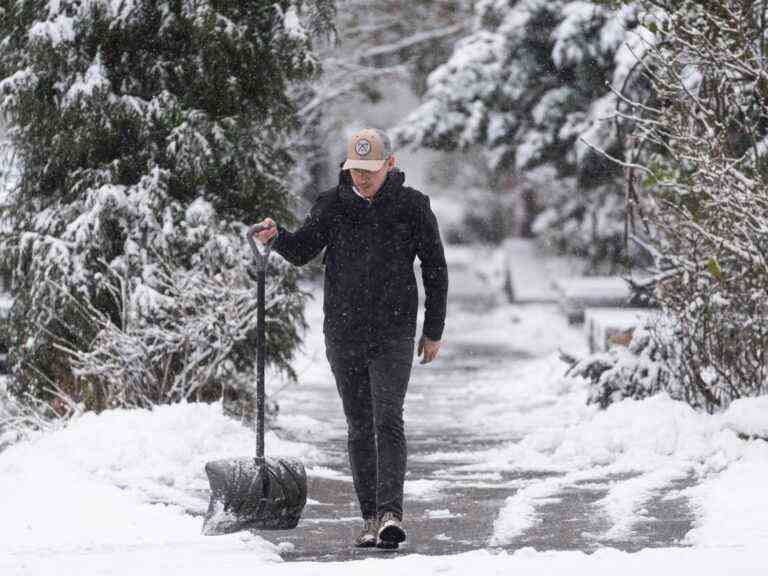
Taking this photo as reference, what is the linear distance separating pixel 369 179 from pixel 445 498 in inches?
91.7

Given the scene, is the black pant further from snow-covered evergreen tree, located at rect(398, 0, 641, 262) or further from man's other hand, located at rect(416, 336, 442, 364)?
snow-covered evergreen tree, located at rect(398, 0, 641, 262)

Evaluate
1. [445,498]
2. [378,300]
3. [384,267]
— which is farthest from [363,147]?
[445,498]

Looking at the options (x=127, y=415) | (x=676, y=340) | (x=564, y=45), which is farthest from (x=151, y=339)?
(x=564, y=45)

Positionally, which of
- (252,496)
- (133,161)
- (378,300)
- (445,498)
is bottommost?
(445,498)

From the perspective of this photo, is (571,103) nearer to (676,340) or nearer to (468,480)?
(676,340)

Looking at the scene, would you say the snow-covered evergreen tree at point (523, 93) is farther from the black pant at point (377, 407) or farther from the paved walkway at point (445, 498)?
the black pant at point (377, 407)

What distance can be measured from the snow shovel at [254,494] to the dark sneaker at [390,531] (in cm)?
37

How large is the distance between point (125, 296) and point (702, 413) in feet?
12.7

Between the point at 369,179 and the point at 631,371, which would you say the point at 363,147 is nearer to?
the point at 369,179

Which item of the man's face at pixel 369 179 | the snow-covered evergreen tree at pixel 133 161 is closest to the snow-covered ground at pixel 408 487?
the snow-covered evergreen tree at pixel 133 161

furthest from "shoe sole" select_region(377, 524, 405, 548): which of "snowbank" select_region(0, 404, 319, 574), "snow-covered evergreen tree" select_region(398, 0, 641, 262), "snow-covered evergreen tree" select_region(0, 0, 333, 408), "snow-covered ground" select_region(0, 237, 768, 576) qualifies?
"snow-covered evergreen tree" select_region(398, 0, 641, 262)

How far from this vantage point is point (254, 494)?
636cm

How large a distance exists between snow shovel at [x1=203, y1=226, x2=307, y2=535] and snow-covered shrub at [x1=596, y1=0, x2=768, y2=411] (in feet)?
10.8

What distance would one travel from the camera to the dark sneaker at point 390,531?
6383mm
